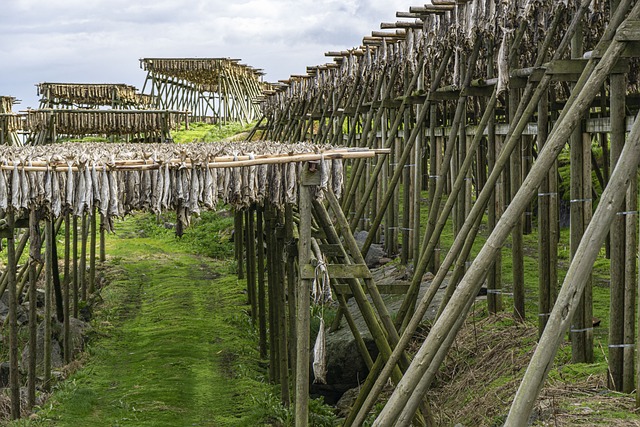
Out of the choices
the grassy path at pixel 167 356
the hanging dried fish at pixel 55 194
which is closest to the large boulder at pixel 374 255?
the grassy path at pixel 167 356

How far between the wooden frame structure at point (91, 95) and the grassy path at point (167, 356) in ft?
52.5

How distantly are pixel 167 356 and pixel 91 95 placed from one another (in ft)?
84.5

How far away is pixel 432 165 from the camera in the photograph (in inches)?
583

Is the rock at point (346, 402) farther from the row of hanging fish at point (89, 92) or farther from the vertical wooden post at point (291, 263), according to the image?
the row of hanging fish at point (89, 92)

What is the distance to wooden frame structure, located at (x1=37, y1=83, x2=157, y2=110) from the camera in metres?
36.4

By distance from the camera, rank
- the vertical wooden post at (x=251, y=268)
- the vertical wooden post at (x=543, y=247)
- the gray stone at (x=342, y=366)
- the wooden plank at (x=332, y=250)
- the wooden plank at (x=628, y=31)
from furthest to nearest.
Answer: the vertical wooden post at (x=251, y=268)
the gray stone at (x=342, y=366)
the wooden plank at (x=332, y=250)
the vertical wooden post at (x=543, y=247)
the wooden plank at (x=628, y=31)

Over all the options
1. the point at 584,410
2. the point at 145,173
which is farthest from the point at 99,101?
the point at 584,410

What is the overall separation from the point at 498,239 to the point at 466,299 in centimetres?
49

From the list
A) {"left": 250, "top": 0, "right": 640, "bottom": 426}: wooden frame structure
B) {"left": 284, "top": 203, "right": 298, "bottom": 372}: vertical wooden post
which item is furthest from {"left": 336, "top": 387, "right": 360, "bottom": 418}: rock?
{"left": 250, "top": 0, "right": 640, "bottom": 426}: wooden frame structure

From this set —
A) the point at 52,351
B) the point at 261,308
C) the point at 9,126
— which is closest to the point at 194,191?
the point at 261,308

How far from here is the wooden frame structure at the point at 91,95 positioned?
36.4 m

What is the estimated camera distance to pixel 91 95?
125 feet

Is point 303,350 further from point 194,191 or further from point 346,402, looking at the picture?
point 346,402

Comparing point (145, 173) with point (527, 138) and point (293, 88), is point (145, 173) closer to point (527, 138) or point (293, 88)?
point (527, 138)
